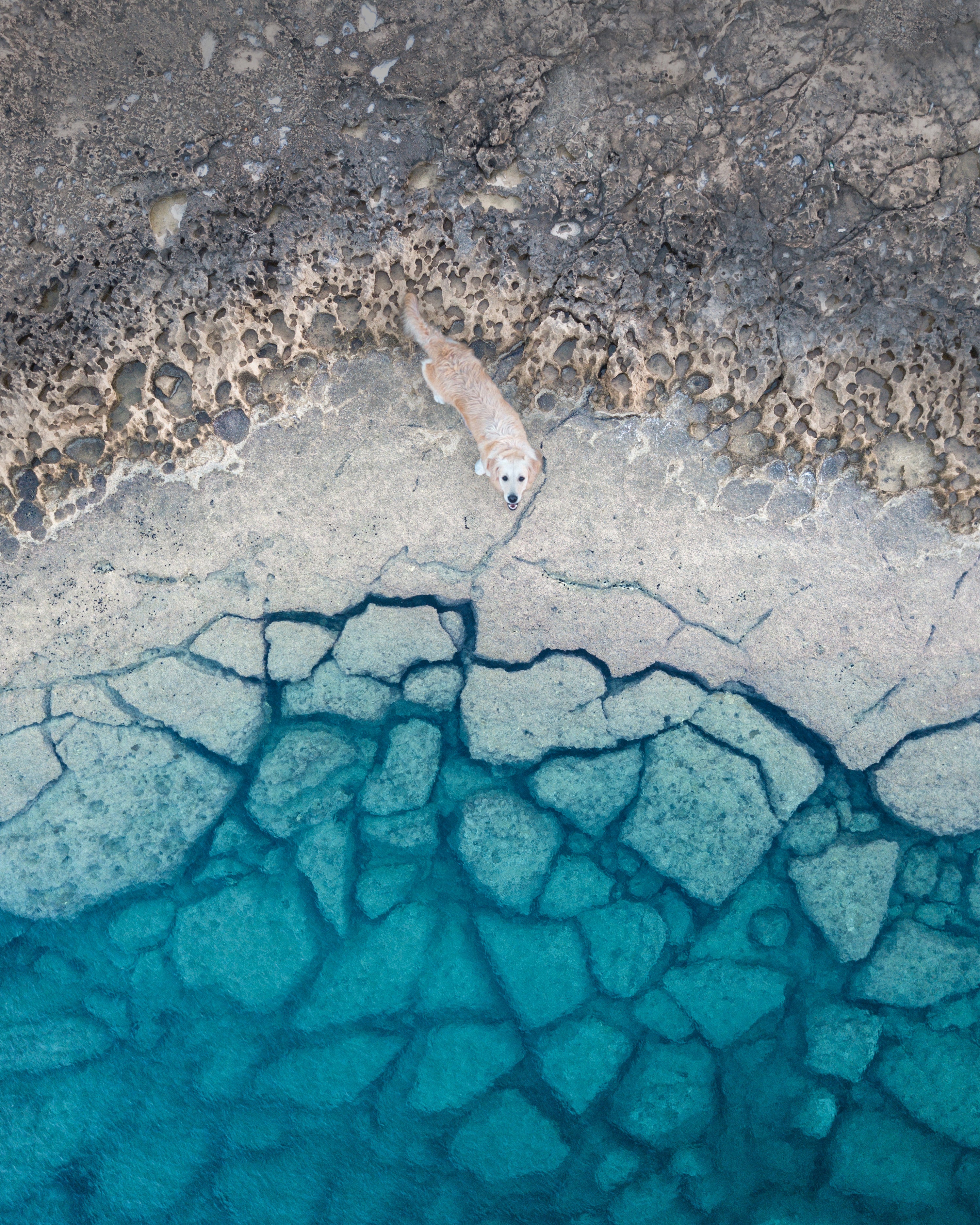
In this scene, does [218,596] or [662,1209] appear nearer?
[662,1209]

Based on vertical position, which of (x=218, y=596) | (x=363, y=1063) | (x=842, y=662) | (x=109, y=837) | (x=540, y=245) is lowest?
(x=363, y=1063)

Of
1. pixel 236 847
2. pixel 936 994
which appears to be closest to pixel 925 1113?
pixel 936 994

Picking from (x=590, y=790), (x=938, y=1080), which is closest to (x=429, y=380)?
(x=590, y=790)

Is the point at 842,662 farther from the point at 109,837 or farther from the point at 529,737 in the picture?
the point at 109,837

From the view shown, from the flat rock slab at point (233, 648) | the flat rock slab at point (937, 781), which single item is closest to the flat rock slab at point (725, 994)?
the flat rock slab at point (937, 781)

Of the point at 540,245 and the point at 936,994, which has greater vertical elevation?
the point at 540,245
